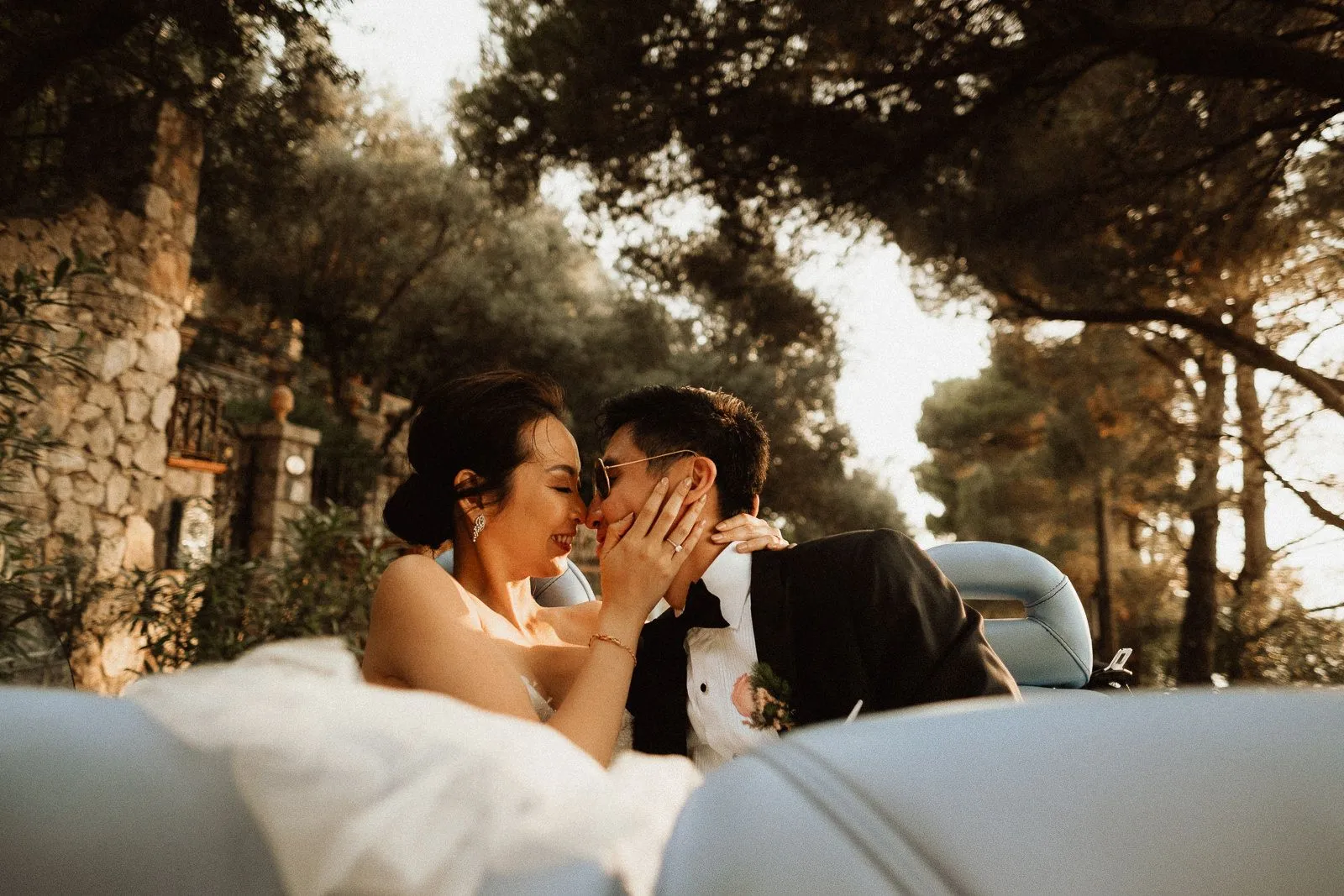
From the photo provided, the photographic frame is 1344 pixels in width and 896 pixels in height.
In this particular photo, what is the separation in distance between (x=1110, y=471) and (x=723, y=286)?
552 centimetres

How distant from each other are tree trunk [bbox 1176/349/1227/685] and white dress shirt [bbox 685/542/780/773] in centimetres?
777

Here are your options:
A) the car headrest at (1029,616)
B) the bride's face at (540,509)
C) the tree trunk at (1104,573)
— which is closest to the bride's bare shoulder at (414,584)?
the bride's face at (540,509)

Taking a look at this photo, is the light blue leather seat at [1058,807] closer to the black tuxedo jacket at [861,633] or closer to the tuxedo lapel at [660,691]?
the black tuxedo jacket at [861,633]

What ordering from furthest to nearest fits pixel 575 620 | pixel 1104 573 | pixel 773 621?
1. pixel 1104 573
2. pixel 575 620
3. pixel 773 621

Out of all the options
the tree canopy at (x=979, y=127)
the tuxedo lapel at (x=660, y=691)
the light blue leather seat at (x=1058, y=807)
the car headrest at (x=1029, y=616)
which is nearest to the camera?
the light blue leather seat at (x=1058, y=807)

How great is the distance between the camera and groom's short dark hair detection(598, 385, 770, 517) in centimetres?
219

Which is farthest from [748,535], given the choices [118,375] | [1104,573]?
[1104,573]

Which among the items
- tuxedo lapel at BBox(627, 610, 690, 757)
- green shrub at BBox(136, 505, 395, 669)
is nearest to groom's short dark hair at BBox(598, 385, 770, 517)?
tuxedo lapel at BBox(627, 610, 690, 757)

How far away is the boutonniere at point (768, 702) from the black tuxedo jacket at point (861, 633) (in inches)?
1.6

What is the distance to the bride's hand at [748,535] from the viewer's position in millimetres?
2033

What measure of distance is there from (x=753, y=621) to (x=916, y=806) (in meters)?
1.43

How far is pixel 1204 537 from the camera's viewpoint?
8922 millimetres

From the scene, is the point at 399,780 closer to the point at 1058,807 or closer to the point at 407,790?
the point at 407,790

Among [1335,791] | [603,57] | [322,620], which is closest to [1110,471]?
[603,57]
